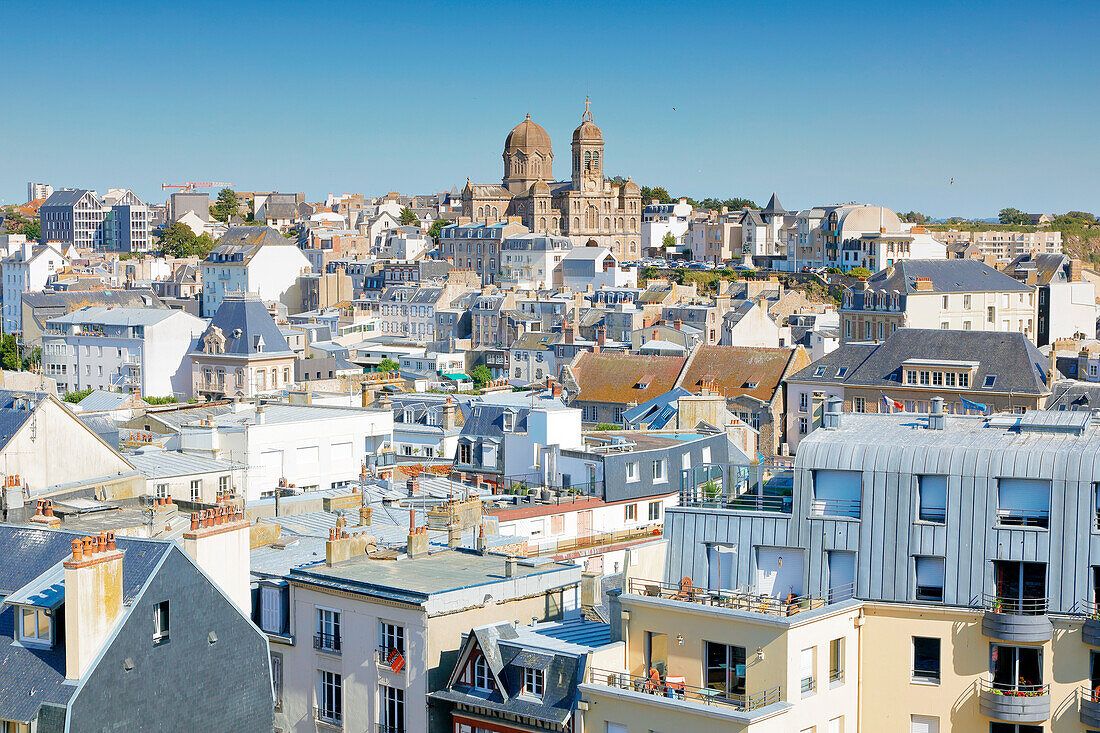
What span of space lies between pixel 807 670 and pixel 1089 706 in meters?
3.75

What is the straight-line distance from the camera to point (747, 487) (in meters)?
26.1

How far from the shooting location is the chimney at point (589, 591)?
2575 centimetres

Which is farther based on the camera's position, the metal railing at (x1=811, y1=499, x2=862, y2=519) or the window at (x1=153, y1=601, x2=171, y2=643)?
the metal railing at (x1=811, y1=499, x2=862, y2=519)

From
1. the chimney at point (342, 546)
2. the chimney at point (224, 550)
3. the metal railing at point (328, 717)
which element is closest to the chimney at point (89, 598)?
the chimney at point (224, 550)

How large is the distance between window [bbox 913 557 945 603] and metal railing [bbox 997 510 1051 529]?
1.03 m

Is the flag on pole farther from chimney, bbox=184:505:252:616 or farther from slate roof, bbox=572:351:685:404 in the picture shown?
Result: chimney, bbox=184:505:252:616

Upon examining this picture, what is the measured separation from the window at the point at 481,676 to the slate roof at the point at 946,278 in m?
61.6

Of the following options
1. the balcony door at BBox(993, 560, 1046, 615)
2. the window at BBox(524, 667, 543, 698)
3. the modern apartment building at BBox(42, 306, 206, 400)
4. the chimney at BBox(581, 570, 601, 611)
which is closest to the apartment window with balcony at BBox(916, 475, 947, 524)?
the balcony door at BBox(993, 560, 1046, 615)

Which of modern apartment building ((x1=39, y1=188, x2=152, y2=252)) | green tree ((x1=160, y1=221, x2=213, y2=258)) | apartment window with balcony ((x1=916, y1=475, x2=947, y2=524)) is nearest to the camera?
apartment window with balcony ((x1=916, y1=475, x2=947, y2=524))

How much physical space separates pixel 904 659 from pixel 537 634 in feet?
18.4

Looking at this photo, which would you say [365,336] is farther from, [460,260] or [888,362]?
[888,362]

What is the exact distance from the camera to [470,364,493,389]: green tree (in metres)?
104

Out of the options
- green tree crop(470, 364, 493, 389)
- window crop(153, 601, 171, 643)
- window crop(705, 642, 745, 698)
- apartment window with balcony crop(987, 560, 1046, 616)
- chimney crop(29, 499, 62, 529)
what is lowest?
green tree crop(470, 364, 493, 389)

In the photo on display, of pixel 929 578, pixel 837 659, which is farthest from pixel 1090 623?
pixel 837 659
